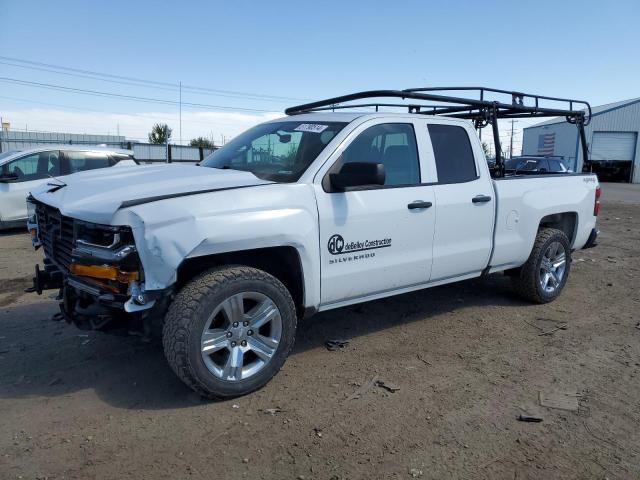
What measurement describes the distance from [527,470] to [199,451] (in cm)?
175

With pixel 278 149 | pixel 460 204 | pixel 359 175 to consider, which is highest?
pixel 278 149

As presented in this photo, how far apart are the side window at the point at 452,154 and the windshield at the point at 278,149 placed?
967 millimetres

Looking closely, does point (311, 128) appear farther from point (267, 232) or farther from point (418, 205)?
point (267, 232)

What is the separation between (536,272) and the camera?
5352 millimetres

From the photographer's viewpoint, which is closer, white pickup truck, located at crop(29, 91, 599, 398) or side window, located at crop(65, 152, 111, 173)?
white pickup truck, located at crop(29, 91, 599, 398)

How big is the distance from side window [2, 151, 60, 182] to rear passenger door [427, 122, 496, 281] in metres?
8.12

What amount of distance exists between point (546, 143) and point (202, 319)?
44.3 metres

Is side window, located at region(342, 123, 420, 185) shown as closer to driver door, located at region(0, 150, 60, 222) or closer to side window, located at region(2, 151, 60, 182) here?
driver door, located at region(0, 150, 60, 222)

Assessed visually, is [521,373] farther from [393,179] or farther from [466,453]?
[393,179]

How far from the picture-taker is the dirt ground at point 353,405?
271cm

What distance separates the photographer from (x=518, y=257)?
516cm

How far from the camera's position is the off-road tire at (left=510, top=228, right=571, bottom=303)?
5.33 m

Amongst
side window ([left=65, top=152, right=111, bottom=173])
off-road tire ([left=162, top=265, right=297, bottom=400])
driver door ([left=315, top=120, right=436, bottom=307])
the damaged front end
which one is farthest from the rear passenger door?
side window ([left=65, top=152, right=111, bottom=173])

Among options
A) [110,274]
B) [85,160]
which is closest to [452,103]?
[110,274]
